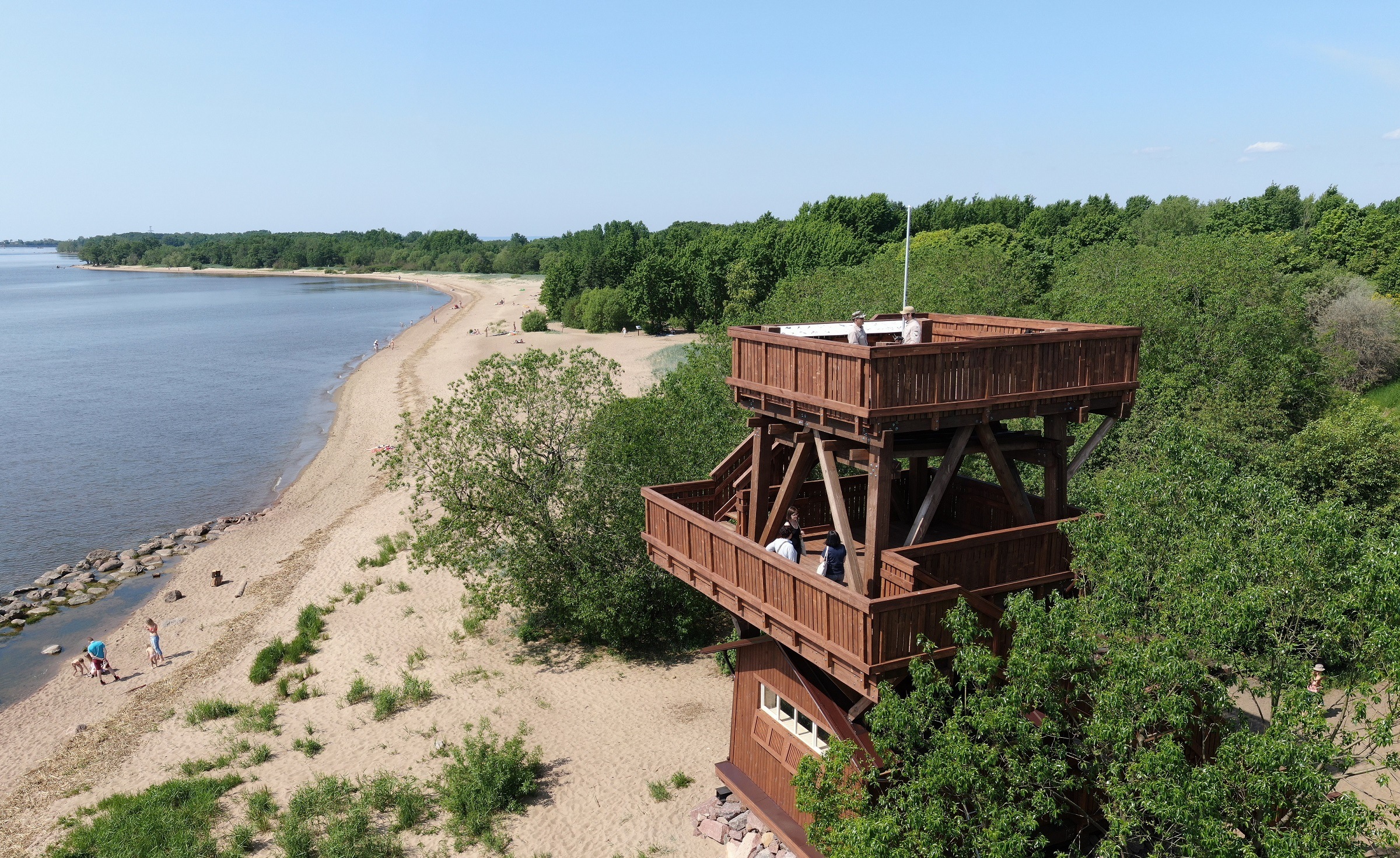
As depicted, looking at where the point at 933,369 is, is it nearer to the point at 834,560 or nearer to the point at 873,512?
the point at 873,512

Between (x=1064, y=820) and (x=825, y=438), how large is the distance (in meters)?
6.60

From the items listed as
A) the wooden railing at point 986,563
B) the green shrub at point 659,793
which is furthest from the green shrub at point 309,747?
the wooden railing at point 986,563

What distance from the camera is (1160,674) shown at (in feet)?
29.2

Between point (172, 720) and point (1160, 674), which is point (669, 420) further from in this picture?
point (1160, 674)

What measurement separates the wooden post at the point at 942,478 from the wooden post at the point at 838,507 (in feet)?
2.67

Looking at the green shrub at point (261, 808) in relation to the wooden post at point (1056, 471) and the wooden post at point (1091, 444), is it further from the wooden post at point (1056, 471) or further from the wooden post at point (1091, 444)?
the wooden post at point (1091, 444)

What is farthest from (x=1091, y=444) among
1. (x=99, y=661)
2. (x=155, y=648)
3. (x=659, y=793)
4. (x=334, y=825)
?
(x=99, y=661)

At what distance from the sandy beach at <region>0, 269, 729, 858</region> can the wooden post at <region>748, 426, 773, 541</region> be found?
615cm

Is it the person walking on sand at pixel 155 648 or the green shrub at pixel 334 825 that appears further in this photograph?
the person walking on sand at pixel 155 648

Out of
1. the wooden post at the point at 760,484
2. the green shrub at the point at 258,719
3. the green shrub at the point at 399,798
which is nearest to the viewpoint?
the wooden post at the point at 760,484

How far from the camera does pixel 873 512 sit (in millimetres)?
11586

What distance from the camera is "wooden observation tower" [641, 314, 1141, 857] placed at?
10.8 m

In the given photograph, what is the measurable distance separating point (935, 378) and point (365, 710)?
16897mm

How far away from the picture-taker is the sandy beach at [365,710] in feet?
57.9
